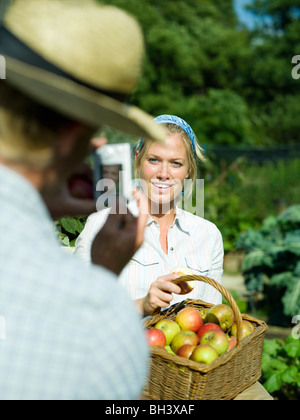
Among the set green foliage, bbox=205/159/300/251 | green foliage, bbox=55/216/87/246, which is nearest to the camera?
green foliage, bbox=55/216/87/246

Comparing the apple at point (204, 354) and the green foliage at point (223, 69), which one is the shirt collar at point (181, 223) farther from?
the green foliage at point (223, 69)

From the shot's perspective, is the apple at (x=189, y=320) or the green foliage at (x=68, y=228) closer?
the apple at (x=189, y=320)

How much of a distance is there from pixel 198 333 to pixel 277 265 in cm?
337

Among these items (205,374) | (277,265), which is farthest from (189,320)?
(277,265)

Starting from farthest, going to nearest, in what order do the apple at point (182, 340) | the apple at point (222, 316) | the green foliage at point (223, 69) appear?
the green foliage at point (223, 69) < the apple at point (222, 316) < the apple at point (182, 340)

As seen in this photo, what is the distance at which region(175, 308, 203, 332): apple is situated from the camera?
1.88 metres

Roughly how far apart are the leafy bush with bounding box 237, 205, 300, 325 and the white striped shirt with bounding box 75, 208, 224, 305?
2458 mm

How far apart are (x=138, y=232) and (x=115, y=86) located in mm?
365

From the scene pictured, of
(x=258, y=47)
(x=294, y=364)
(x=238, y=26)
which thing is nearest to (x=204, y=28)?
(x=258, y=47)

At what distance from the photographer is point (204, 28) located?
2948cm

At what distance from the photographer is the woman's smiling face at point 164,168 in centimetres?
224

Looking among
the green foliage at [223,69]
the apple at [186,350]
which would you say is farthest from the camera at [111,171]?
the green foliage at [223,69]
